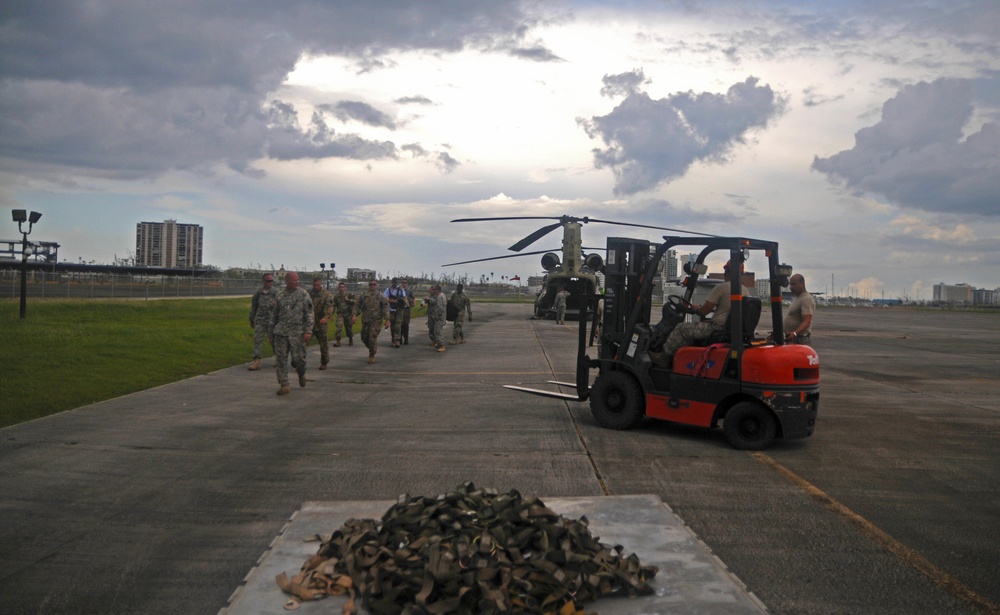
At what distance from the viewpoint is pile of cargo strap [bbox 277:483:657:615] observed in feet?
11.3

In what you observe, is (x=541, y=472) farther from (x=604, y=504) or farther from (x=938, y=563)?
(x=938, y=563)

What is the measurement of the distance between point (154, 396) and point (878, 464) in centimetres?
1022

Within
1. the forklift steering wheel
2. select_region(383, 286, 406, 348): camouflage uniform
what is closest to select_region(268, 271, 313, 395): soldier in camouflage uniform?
the forklift steering wheel

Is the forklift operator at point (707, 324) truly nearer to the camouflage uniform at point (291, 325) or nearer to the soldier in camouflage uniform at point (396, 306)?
the camouflage uniform at point (291, 325)

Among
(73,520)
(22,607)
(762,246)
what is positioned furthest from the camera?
(762,246)

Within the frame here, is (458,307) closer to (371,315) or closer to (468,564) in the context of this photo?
(371,315)

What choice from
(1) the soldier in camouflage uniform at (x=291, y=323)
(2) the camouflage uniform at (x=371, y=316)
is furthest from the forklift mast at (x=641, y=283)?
(2) the camouflage uniform at (x=371, y=316)

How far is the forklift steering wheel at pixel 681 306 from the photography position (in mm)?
9555

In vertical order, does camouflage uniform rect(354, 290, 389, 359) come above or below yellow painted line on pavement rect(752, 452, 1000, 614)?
above

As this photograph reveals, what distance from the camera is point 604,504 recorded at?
5.42 meters

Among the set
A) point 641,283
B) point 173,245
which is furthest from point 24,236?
point 173,245

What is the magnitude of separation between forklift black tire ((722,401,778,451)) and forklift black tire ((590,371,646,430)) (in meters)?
1.21

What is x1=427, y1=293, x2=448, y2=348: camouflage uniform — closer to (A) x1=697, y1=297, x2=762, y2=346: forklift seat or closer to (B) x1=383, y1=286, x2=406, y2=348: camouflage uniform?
(B) x1=383, y1=286, x2=406, y2=348: camouflage uniform

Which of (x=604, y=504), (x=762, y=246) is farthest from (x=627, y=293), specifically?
(x=604, y=504)
